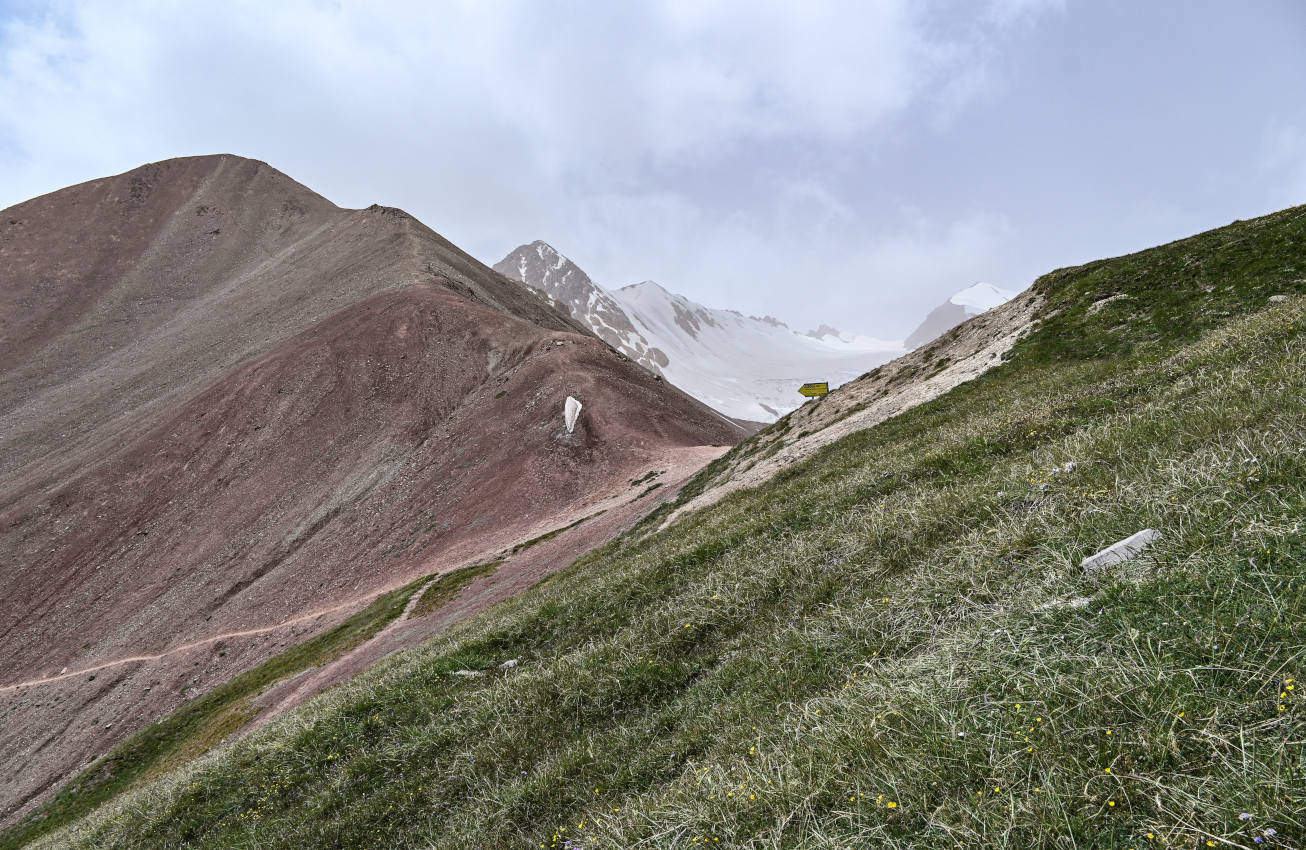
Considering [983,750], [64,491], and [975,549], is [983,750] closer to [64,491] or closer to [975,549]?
[975,549]

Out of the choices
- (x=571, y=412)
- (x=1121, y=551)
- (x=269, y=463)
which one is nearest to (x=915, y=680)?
(x=1121, y=551)

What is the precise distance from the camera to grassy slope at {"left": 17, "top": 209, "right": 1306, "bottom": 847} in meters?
3.92

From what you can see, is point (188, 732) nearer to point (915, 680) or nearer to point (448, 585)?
point (448, 585)

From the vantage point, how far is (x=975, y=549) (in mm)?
8109

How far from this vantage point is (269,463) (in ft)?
221

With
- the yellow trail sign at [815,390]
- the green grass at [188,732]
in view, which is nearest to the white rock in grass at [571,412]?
the green grass at [188,732]

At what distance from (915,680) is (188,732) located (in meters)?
41.9

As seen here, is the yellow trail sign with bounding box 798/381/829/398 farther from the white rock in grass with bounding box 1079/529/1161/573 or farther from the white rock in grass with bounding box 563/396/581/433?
the white rock in grass with bounding box 1079/529/1161/573

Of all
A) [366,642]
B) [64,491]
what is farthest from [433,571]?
[64,491]

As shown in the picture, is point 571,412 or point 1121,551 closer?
point 1121,551

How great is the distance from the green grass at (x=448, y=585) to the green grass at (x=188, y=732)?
169 cm

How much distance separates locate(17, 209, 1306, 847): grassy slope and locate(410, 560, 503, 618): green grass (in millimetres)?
19360

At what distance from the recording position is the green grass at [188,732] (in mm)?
28906

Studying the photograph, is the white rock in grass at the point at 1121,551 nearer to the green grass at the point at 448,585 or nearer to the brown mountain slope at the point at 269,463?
the green grass at the point at 448,585
